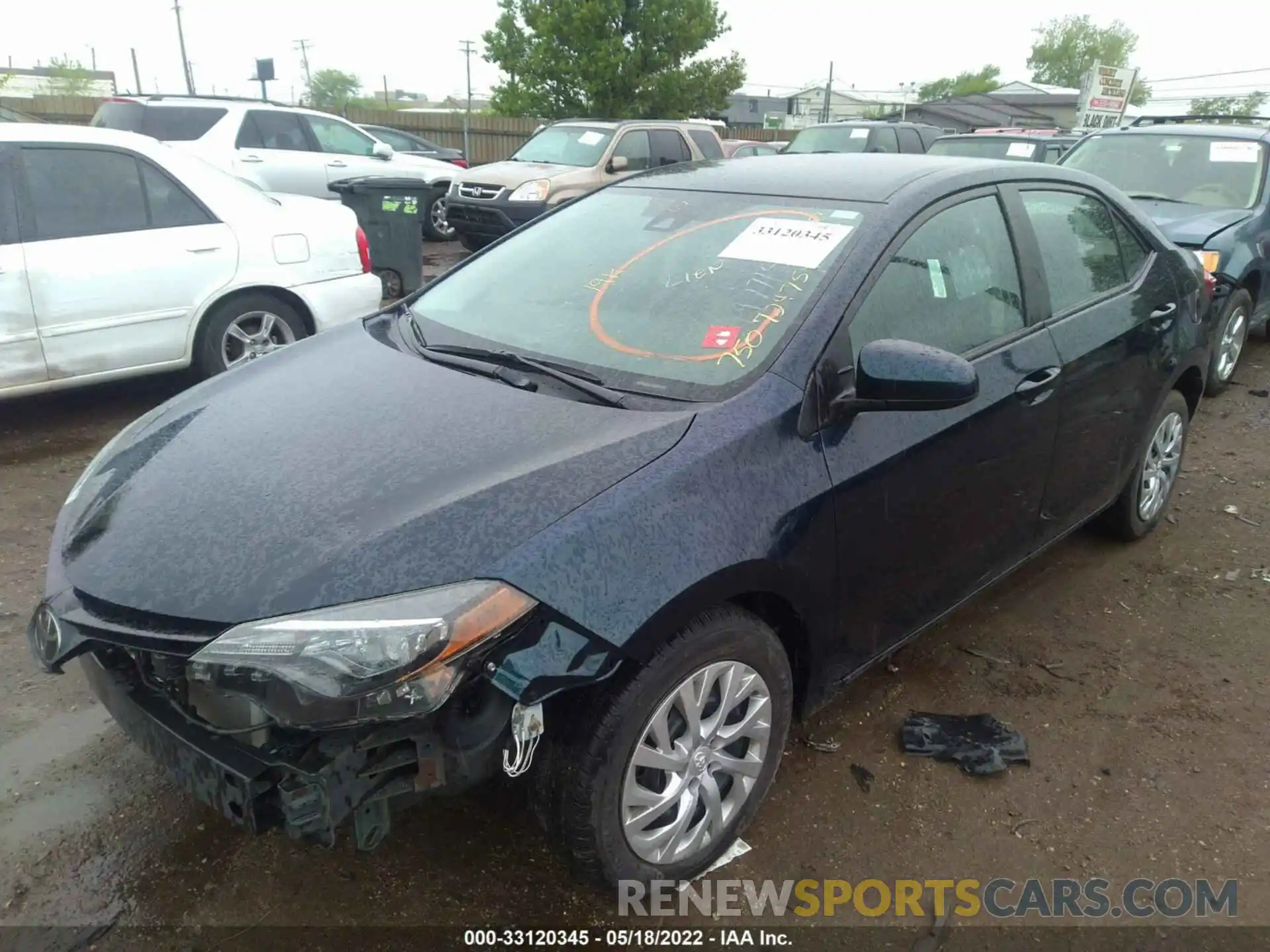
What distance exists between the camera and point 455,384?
8.32 ft

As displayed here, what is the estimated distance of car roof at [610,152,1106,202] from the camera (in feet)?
9.22

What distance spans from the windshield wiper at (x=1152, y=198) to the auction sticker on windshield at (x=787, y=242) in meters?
5.36

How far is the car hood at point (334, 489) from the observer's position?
1875mm

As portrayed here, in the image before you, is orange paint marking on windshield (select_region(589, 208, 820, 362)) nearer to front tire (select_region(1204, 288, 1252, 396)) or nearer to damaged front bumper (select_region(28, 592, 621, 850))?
damaged front bumper (select_region(28, 592, 621, 850))

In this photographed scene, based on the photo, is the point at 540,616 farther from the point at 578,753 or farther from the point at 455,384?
the point at 455,384

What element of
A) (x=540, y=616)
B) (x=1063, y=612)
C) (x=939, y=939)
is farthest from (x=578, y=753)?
(x=1063, y=612)

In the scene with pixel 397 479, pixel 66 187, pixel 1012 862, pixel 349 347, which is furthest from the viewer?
pixel 66 187

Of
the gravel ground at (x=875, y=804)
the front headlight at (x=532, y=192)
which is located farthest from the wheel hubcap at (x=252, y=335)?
the front headlight at (x=532, y=192)

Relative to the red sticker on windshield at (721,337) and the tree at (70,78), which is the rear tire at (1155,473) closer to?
the red sticker on windshield at (721,337)

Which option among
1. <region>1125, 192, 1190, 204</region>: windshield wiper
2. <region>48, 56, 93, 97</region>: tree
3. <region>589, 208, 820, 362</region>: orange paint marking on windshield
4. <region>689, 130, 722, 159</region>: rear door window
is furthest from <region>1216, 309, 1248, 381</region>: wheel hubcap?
<region>48, 56, 93, 97</region>: tree

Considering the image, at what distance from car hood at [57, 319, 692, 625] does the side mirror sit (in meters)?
0.46

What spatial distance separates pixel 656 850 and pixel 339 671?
0.92 meters

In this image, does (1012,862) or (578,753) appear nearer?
(578,753)

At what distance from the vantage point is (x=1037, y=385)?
9.54ft
